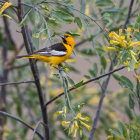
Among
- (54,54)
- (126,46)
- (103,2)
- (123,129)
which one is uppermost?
(103,2)

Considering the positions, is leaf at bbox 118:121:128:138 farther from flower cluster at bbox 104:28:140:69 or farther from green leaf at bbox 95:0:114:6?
green leaf at bbox 95:0:114:6

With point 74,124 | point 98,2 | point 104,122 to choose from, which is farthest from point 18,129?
point 74,124

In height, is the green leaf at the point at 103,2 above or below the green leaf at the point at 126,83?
above

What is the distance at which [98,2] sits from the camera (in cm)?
231

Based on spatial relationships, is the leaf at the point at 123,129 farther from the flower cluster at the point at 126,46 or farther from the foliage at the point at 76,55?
the flower cluster at the point at 126,46

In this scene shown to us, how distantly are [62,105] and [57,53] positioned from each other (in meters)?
0.86

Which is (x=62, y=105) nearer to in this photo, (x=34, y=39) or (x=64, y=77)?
(x=64, y=77)

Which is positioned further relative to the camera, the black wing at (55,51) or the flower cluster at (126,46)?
the black wing at (55,51)

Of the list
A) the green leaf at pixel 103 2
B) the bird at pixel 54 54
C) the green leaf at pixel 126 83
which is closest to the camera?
the green leaf at pixel 126 83

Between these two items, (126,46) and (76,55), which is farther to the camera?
(76,55)

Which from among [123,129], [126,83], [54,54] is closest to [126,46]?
[126,83]

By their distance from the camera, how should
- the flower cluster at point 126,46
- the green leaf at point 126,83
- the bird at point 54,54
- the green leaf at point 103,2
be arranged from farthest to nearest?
the green leaf at point 103,2, the bird at point 54,54, the green leaf at point 126,83, the flower cluster at point 126,46

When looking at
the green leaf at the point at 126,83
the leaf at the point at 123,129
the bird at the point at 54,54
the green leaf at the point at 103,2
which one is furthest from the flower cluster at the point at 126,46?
the green leaf at the point at 103,2

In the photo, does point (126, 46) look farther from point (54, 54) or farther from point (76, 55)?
point (54, 54)
